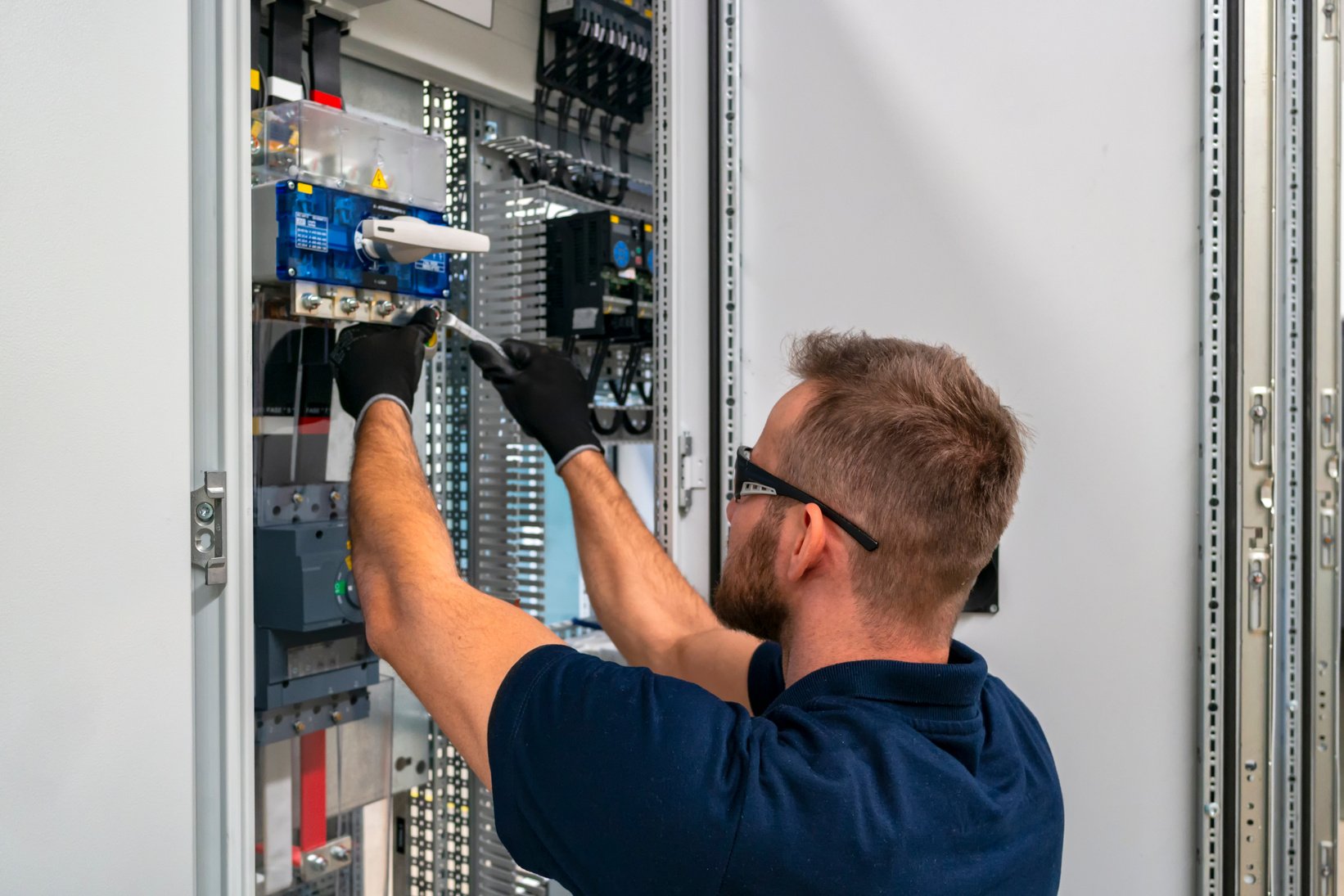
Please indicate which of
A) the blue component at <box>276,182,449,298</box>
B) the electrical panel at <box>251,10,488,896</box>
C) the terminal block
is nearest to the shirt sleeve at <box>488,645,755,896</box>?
the electrical panel at <box>251,10,488,896</box>

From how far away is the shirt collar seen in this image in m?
1.07

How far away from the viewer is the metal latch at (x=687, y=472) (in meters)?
1.74

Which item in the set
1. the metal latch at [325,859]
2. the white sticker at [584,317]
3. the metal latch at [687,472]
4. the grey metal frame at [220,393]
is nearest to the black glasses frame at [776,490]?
the metal latch at [687,472]

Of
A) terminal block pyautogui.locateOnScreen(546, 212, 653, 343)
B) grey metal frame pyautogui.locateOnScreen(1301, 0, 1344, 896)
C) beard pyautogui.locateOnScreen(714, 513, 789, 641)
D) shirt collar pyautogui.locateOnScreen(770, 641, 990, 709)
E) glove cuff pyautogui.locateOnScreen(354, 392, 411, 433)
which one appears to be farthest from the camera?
terminal block pyautogui.locateOnScreen(546, 212, 653, 343)

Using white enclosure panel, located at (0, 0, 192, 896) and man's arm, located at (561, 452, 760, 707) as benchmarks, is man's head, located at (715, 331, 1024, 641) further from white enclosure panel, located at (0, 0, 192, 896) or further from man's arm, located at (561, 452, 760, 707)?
white enclosure panel, located at (0, 0, 192, 896)

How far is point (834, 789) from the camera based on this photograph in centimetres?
95

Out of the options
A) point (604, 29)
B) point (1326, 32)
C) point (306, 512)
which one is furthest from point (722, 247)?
point (1326, 32)

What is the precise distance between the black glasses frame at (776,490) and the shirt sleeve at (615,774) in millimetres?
222

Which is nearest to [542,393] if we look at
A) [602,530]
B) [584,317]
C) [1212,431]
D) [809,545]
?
[602,530]

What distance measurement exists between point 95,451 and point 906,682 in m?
0.76

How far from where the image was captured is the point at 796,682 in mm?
1164

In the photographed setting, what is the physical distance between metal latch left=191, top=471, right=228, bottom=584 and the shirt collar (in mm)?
571

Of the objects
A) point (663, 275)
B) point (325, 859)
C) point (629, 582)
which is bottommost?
point (325, 859)

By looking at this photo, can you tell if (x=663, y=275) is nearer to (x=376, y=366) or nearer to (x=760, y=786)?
(x=376, y=366)
